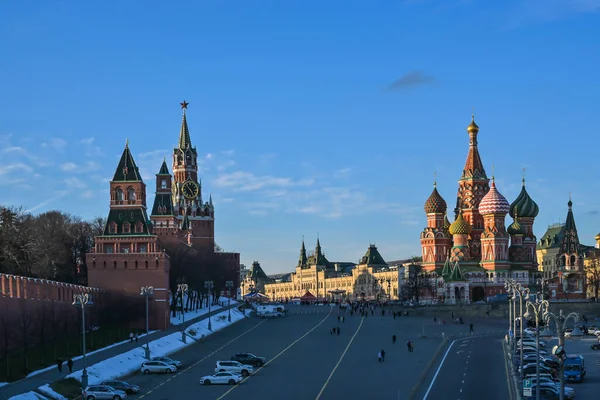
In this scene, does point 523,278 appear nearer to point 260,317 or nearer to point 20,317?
point 260,317

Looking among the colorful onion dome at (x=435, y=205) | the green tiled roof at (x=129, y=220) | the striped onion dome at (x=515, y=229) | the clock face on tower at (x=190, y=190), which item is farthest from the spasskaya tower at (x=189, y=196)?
the green tiled roof at (x=129, y=220)

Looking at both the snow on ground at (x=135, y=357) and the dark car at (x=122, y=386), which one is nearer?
the dark car at (x=122, y=386)

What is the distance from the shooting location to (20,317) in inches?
2496

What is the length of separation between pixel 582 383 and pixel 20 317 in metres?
30.7

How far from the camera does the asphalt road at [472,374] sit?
52.0m

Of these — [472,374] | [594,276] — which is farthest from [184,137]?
[472,374]

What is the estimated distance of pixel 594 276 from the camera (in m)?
144

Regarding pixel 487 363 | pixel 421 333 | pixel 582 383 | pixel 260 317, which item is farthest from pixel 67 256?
A: pixel 582 383

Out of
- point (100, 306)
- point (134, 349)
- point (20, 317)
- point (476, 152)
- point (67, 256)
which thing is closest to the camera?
point (20, 317)

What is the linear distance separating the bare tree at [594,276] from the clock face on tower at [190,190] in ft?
189

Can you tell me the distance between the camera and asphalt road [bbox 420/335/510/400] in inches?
2046

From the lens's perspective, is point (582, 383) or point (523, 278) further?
point (523, 278)

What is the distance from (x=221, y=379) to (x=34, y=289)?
55.0 ft

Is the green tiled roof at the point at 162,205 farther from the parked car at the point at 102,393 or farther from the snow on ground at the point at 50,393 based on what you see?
the parked car at the point at 102,393
